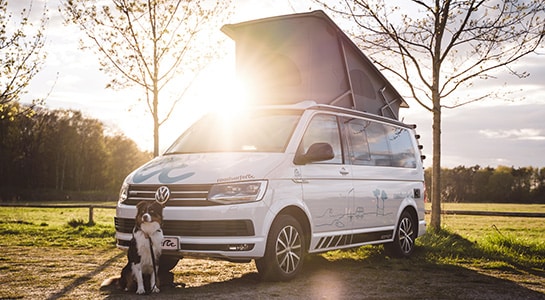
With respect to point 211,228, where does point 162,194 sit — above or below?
above

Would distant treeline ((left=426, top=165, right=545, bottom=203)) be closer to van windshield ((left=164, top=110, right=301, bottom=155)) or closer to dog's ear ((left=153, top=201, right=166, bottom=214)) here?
van windshield ((left=164, top=110, right=301, bottom=155))

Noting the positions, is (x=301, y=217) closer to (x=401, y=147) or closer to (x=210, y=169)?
(x=210, y=169)

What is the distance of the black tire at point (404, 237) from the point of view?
10680mm

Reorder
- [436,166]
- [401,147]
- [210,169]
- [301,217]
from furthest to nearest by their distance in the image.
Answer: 1. [436,166]
2. [401,147]
3. [301,217]
4. [210,169]

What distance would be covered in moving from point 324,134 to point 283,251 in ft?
6.38

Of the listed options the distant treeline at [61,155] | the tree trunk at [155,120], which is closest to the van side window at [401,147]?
the tree trunk at [155,120]

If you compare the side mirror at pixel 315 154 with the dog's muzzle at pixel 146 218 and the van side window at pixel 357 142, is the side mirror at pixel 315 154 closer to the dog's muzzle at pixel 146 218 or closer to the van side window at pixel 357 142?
the van side window at pixel 357 142

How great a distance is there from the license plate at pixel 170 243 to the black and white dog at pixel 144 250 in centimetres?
17

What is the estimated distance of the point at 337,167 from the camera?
350 inches

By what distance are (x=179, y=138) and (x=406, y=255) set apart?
15.2ft

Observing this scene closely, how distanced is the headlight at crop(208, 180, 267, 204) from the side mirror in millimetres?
834

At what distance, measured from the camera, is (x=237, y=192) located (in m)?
7.22

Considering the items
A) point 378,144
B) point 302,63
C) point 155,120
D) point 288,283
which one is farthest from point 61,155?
point 288,283

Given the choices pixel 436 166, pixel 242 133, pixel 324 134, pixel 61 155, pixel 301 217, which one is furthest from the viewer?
pixel 61 155
